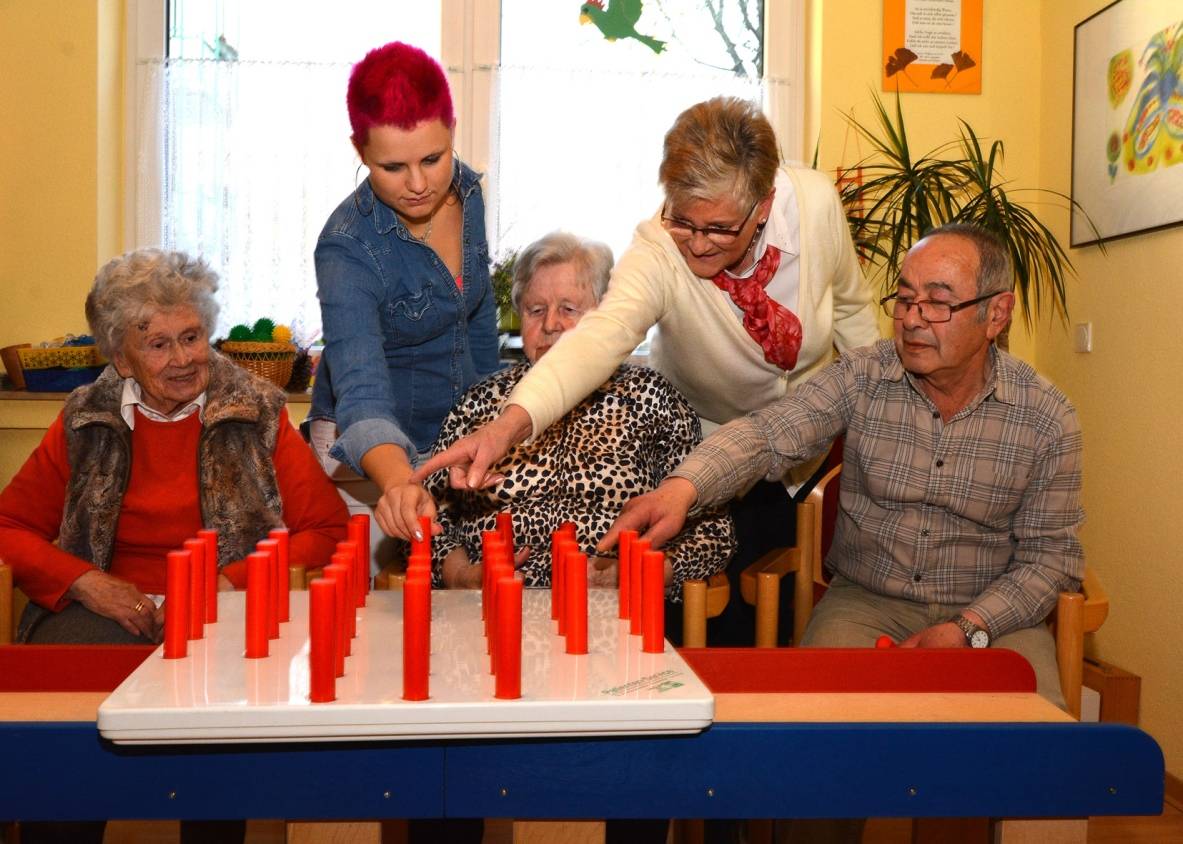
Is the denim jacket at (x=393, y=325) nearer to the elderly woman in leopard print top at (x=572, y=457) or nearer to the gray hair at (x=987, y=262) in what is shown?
the elderly woman in leopard print top at (x=572, y=457)

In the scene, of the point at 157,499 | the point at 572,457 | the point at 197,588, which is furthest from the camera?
the point at 157,499

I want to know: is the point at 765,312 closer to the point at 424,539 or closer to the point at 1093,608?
the point at 1093,608

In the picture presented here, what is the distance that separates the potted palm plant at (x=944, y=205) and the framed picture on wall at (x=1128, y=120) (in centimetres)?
15

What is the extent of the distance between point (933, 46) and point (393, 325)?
2508 mm

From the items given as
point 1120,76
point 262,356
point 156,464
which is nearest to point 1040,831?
point 156,464

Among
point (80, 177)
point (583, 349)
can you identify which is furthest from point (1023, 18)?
point (80, 177)

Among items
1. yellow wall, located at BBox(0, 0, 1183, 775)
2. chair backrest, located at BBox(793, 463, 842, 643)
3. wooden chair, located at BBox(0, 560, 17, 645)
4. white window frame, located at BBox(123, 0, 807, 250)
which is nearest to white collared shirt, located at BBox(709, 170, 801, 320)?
chair backrest, located at BBox(793, 463, 842, 643)

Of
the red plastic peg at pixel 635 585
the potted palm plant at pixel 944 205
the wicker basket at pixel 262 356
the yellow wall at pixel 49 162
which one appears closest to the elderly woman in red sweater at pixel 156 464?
the red plastic peg at pixel 635 585

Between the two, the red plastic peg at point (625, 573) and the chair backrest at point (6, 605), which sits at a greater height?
the red plastic peg at point (625, 573)

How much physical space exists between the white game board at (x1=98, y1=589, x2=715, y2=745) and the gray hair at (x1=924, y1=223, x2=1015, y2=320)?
A: 1138 millimetres

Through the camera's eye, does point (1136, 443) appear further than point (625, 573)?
Yes

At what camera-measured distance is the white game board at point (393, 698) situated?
3.51 ft

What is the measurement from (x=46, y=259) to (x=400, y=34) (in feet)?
4.76

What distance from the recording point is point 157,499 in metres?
2.34
